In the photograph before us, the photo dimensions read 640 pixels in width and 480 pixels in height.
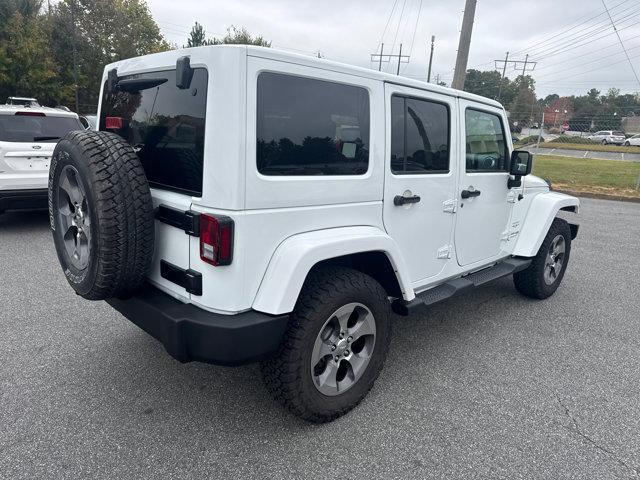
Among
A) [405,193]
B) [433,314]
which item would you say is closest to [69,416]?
[405,193]

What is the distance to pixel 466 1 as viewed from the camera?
37.6 feet

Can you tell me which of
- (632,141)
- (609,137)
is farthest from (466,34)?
(609,137)

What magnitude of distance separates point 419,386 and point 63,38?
33775mm

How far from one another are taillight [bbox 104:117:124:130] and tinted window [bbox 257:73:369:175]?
1.16 metres

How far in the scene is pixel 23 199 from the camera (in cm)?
608

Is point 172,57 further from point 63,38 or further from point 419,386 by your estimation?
point 63,38

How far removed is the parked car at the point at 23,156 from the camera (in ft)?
19.6

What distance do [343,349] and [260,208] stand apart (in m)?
1.01

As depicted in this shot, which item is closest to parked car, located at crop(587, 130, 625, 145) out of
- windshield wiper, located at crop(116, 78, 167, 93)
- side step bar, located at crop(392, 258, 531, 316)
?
side step bar, located at crop(392, 258, 531, 316)

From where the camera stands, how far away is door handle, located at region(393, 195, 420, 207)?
2.81 meters

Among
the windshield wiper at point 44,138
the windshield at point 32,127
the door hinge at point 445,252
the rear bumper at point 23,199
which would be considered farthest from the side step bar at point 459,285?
the windshield wiper at point 44,138

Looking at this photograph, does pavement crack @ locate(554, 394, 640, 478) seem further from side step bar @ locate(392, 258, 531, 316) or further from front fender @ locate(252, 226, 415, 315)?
front fender @ locate(252, 226, 415, 315)

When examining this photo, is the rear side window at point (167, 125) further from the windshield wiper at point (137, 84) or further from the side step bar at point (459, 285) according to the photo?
the side step bar at point (459, 285)

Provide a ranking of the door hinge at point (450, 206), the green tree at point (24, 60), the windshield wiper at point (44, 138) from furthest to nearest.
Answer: the green tree at point (24, 60) < the windshield wiper at point (44, 138) < the door hinge at point (450, 206)
